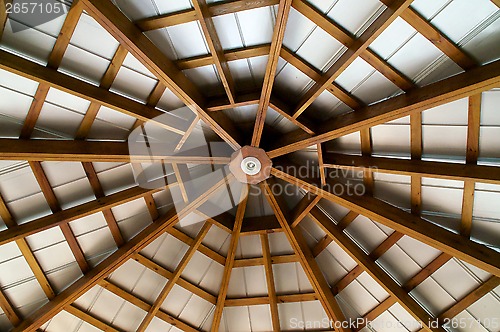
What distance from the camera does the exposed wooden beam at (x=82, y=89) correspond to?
666 cm

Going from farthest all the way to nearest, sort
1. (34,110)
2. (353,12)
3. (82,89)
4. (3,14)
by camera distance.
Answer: (34,110) < (82,89) < (353,12) < (3,14)

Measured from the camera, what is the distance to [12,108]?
750cm

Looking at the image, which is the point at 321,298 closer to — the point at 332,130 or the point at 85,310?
the point at 332,130

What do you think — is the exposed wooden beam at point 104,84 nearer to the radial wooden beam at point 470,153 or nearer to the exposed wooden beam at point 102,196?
the exposed wooden beam at point 102,196

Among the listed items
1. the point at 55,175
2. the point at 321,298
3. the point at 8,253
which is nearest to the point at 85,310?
the point at 8,253

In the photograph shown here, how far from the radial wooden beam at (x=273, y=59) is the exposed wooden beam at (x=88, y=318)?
18.8 ft

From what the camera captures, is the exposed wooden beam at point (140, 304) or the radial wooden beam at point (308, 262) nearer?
the radial wooden beam at point (308, 262)

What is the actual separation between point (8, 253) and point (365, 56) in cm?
793

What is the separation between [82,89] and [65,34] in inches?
36.1

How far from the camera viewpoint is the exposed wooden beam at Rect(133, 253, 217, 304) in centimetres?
1009

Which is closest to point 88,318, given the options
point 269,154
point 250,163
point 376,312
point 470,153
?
point 250,163

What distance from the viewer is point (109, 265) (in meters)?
9.11

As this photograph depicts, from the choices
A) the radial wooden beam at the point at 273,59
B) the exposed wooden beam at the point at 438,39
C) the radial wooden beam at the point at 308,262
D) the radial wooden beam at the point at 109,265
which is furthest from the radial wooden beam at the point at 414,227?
the exposed wooden beam at the point at 438,39

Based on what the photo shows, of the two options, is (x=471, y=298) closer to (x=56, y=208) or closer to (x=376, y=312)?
(x=376, y=312)
